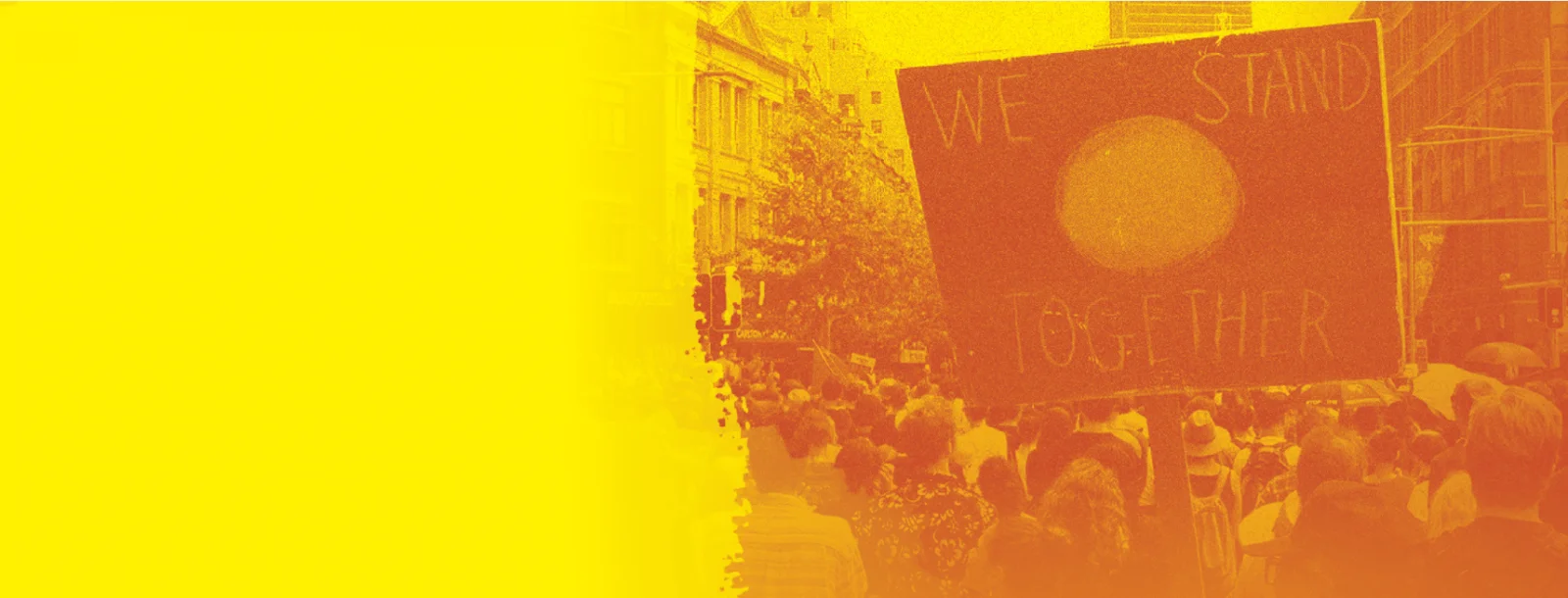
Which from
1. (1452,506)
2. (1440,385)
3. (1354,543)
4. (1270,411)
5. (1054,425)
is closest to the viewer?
(1354,543)

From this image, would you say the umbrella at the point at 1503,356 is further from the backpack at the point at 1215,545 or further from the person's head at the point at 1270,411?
the backpack at the point at 1215,545

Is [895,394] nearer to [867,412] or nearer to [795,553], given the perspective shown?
[867,412]

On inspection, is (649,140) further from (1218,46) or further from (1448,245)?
(1448,245)

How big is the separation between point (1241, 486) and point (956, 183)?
53.0 inches

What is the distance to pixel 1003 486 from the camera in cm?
345

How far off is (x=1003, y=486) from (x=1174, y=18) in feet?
5.01

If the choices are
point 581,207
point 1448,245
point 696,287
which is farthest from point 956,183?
point 1448,245

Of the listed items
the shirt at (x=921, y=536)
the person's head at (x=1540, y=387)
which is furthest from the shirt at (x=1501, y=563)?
the shirt at (x=921, y=536)

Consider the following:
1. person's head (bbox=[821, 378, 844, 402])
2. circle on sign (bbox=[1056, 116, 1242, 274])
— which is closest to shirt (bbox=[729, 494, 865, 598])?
person's head (bbox=[821, 378, 844, 402])

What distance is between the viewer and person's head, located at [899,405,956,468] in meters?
3.83

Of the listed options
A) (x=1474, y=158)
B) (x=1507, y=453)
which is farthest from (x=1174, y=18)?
(x=1507, y=453)

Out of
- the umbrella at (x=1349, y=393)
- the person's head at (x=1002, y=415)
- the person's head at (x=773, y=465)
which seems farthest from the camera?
the umbrella at (x=1349, y=393)

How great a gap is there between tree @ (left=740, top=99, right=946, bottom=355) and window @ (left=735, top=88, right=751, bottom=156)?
0.24 feet

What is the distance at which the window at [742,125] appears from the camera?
4008mm
